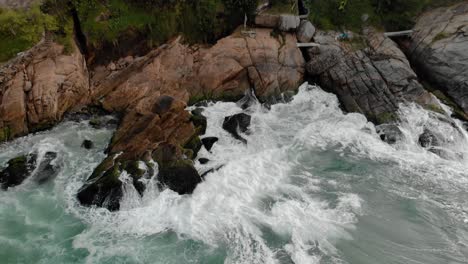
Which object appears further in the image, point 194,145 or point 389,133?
point 389,133

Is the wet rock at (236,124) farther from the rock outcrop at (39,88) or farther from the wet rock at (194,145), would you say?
the rock outcrop at (39,88)

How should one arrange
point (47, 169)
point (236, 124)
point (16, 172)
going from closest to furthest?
point (16, 172) → point (47, 169) → point (236, 124)

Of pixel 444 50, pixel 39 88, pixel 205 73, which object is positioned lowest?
pixel 205 73

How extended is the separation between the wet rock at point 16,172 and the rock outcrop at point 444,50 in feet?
80.3

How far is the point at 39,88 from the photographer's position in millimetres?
19281

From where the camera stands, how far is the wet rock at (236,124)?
67.0 feet

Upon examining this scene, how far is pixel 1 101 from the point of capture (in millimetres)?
18484

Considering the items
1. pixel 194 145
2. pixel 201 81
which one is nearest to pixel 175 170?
pixel 194 145

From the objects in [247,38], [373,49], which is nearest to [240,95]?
[247,38]

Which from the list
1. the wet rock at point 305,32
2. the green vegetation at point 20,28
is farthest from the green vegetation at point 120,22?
A: the wet rock at point 305,32

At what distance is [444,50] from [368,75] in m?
5.60

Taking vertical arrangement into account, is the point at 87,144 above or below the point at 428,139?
above

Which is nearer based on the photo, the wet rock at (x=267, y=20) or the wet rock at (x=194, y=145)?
the wet rock at (x=194, y=145)

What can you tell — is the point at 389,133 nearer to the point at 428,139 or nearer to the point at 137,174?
the point at 428,139
